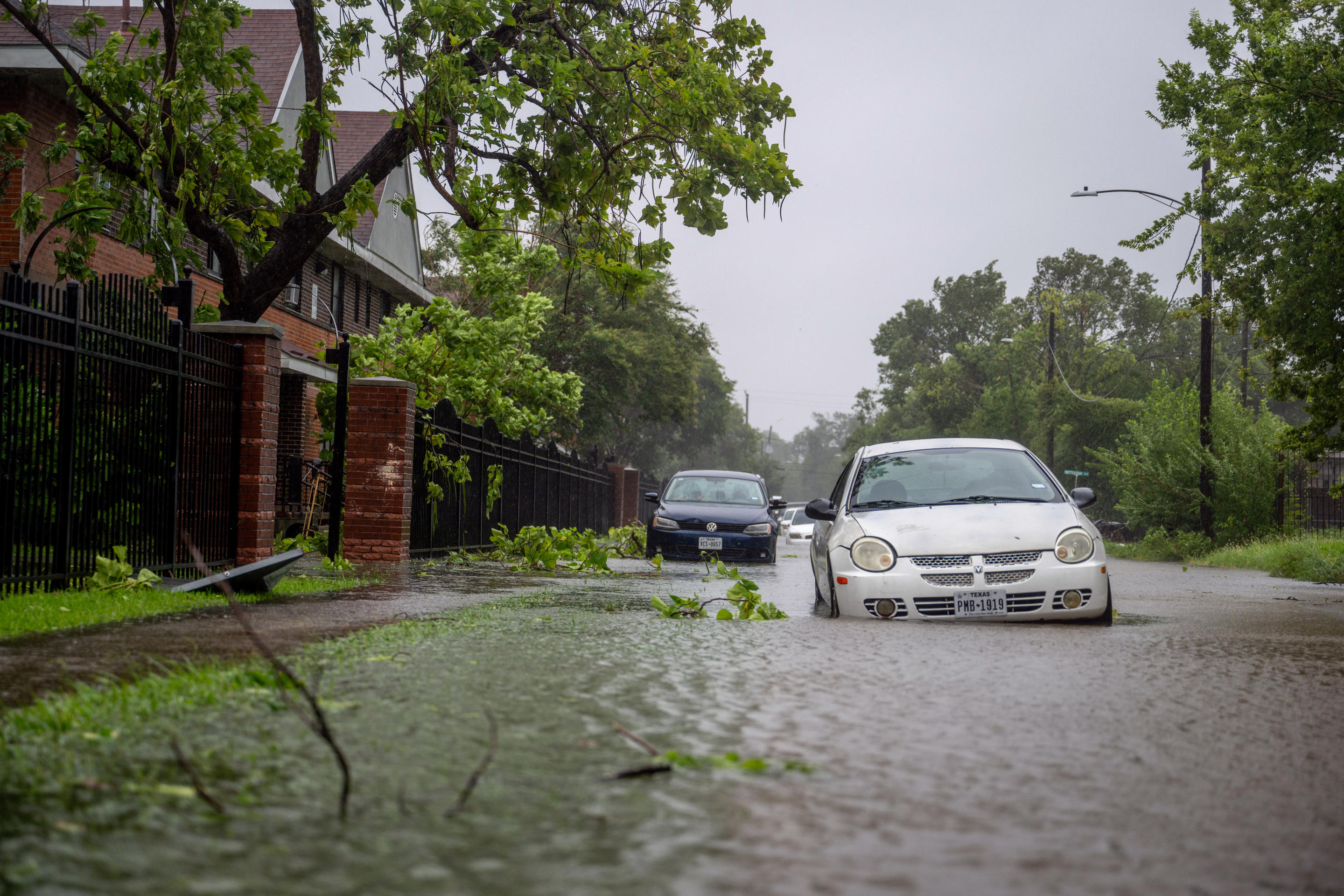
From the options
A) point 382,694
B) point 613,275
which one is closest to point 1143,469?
point 613,275

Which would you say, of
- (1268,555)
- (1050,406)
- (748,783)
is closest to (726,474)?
(1268,555)

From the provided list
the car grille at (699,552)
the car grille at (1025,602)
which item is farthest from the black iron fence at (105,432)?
the car grille at (699,552)

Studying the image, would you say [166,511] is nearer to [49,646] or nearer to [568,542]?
[49,646]

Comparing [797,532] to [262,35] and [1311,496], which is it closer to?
[1311,496]

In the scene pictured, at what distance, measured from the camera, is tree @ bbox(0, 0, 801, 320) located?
11.2 m

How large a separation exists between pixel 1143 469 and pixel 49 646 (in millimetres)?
29907

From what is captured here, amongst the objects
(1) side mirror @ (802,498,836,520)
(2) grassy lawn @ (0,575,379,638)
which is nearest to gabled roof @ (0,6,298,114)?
(1) side mirror @ (802,498,836,520)

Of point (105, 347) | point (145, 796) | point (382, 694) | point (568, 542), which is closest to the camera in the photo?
point (145, 796)

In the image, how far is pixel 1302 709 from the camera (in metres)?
4.57

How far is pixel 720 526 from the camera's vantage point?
1809cm

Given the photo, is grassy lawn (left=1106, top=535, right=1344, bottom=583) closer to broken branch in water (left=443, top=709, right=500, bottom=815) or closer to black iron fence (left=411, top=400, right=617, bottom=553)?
black iron fence (left=411, top=400, right=617, bottom=553)

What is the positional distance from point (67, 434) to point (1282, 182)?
1704cm

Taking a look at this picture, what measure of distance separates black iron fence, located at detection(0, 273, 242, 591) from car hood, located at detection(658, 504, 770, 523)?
8.96 meters

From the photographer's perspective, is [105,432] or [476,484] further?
[476,484]
